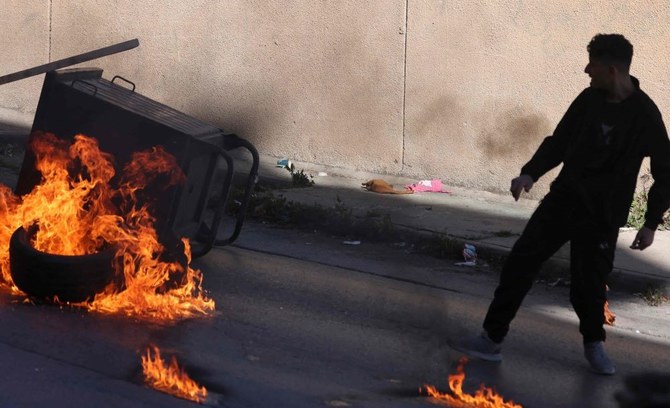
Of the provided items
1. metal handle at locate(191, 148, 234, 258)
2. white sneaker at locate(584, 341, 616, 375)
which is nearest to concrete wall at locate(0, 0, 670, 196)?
metal handle at locate(191, 148, 234, 258)

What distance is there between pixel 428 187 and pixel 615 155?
515cm

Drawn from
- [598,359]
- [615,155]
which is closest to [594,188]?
[615,155]

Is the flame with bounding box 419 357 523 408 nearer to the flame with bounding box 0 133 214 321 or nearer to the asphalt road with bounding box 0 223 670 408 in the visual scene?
the asphalt road with bounding box 0 223 670 408

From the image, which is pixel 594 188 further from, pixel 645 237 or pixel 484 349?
pixel 484 349

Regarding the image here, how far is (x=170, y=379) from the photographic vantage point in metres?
5.29

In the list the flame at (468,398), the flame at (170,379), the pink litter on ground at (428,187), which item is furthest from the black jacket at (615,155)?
the pink litter on ground at (428,187)

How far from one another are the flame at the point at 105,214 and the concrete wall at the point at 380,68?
15.2ft

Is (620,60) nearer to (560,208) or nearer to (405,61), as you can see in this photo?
(560,208)

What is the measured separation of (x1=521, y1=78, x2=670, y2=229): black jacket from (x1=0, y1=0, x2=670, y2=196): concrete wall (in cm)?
417

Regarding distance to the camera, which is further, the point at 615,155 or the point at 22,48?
the point at 22,48

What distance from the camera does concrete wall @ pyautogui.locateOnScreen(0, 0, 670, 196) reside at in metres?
10.0

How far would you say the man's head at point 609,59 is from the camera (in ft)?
18.3

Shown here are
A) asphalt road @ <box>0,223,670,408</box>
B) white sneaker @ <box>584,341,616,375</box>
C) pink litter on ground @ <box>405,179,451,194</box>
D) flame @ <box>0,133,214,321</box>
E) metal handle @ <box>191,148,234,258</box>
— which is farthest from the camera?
pink litter on ground @ <box>405,179,451,194</box>

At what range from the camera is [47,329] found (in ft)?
19.5
